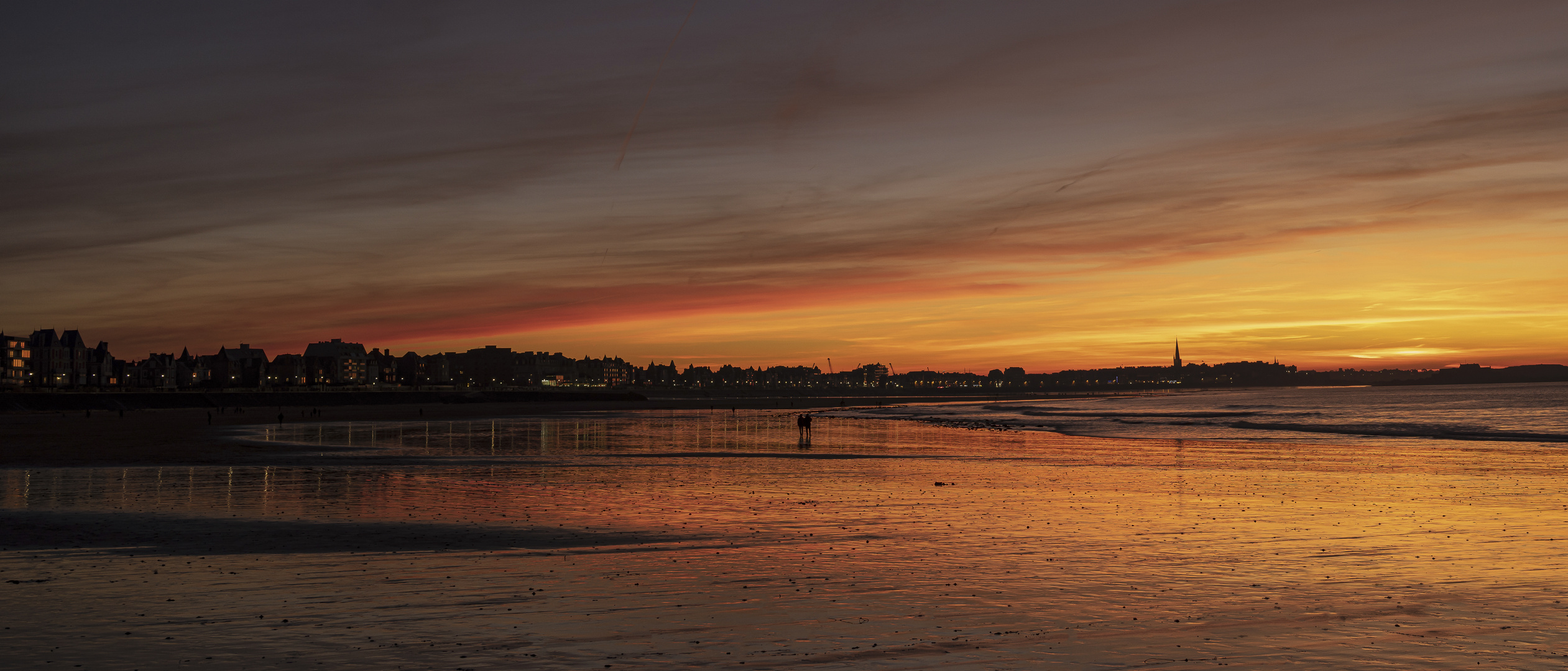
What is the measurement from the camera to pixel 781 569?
1667cm

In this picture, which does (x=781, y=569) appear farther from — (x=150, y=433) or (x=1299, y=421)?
(x=1299, y=421)

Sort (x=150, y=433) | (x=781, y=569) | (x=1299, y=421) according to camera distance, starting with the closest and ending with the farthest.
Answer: (x=781, y=569)
(x=150, y=433)
(x=1299, y=421)

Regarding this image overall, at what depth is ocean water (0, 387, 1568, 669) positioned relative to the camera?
1170 cm

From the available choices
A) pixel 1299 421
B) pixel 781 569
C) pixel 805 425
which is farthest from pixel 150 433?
pixel 1299 421

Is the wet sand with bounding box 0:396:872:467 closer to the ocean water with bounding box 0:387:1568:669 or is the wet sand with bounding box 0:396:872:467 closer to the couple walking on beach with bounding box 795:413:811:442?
the ocean water with bounding box 0:387:1568:669

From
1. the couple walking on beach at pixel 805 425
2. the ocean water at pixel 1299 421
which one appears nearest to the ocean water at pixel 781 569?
the couple walking on beach at pixel 805 425

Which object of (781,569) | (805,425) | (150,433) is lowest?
(781,569)

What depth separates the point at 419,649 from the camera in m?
11.5

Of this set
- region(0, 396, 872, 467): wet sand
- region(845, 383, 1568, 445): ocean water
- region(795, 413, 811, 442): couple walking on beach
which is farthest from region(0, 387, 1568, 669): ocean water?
region(845, 383, 1568, 445): ocean water

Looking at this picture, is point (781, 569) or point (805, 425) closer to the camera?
point (781, 569)

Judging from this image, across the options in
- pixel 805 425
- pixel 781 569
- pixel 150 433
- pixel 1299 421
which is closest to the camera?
pixel 781 569

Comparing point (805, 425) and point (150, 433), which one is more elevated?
point (805, 425)

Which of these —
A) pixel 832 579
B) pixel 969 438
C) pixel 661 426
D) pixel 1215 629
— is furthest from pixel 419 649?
pixel 661 426

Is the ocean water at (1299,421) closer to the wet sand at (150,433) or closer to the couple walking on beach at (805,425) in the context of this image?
the couple walking on beach at (805,425)
